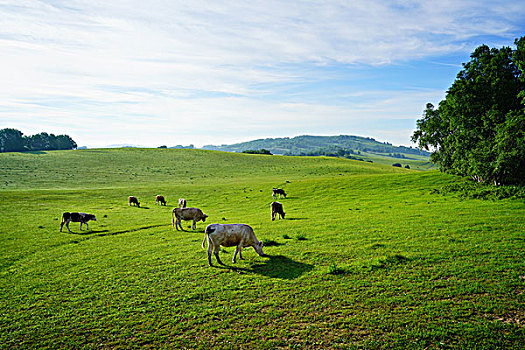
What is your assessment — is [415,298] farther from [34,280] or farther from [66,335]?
[34,280]

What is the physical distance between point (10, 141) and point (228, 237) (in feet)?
522

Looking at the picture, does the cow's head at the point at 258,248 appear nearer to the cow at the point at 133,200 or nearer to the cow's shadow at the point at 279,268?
the cow's shadow at the point at 279,268

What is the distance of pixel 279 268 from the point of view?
12953 millimetres

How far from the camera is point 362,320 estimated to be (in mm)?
8688

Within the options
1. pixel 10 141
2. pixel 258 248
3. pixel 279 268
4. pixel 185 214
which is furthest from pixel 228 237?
pixel 10 141

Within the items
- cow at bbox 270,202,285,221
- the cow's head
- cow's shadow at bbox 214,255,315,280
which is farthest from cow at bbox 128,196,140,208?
cow's shadow at bbox 214,255,315,280

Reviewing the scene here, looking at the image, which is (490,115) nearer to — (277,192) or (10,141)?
(277,192)

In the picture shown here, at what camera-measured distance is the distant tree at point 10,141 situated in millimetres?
124938

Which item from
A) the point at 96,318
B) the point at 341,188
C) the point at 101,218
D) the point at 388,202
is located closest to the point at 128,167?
the point at 101,218

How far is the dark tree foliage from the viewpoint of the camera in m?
26.5

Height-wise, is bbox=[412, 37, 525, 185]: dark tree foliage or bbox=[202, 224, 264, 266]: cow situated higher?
bbox=[412, 37, 525, 185]: dark tree foliage

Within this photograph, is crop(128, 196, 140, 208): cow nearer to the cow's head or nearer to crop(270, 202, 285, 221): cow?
crop(270, 202, 285, 221): cow

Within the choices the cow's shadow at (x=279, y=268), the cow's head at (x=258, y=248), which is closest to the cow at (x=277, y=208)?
the cow's head at (x=258, y=248)

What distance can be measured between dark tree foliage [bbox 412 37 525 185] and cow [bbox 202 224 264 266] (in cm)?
2539
